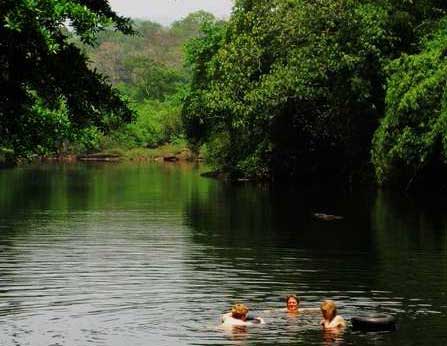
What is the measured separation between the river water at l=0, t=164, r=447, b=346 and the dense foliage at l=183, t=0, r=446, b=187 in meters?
9.86

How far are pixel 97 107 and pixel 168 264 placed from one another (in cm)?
1431

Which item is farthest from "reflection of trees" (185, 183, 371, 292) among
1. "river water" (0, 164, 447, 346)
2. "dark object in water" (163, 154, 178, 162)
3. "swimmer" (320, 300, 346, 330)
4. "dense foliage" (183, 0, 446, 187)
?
"dark object in water" (163, 154, 178, 162)

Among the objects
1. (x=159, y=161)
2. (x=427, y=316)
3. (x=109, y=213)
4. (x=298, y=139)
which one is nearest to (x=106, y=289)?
(x=427, y=316)

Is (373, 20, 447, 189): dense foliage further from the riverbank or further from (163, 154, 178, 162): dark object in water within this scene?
the riverbank

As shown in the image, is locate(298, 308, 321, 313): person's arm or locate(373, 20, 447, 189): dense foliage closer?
locate(298, 308, 321, 313): person's arm

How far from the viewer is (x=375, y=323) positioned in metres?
21.5

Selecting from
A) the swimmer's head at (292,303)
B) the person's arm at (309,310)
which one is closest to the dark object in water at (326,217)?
the person's arm at (309,310)

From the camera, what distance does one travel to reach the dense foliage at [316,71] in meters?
67.2

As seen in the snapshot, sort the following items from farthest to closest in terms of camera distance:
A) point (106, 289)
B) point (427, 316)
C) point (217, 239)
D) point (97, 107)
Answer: point (217, 239), point (106, 289), point (427, 316), point (97, 107)

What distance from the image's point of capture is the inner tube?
21.6 meters

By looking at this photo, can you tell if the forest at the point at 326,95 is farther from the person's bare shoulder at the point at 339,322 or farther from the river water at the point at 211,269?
the person's bare shoulder at the point at 339,322

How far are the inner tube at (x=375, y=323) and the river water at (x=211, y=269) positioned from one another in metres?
0.20

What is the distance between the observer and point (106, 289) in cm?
2816

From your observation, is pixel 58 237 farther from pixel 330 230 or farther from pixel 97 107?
pixel 97 107
